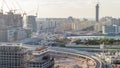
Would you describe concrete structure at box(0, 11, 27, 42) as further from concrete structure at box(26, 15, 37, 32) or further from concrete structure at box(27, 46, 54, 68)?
concrete structure at box(27, 46, 54, 68)

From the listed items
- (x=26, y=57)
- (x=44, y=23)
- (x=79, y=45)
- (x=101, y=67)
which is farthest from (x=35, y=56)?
(x=44, y=23)

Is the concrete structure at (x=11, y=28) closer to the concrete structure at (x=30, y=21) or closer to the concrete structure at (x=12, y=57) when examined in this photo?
the concrete structure at (x=30, y=21)

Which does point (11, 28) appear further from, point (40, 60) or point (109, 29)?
point (40, 60)

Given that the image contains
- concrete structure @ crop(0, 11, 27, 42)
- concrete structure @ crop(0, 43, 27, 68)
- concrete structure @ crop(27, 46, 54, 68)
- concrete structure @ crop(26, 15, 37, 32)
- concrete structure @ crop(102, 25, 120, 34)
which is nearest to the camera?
concrete structure @ crop(27, 46, 54, 68)

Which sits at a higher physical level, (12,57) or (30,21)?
(30,21)

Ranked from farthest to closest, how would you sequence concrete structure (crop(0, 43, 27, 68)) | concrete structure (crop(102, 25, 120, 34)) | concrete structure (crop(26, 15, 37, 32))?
1. concrete structure (crop(26, 15, 37, 32))
2. concrete structure (crop(102, 25, 120, 34))
3. concrete structure (crop(0, 43, 27, 68))

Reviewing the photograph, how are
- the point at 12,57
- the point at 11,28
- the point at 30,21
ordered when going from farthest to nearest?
the point at 30,21 → the point at 11,28 → the point at 12,57

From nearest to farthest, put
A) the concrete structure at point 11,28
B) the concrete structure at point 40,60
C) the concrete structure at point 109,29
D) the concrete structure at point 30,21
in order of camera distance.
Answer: the concrete structure at point 40,60 < the concrete structure at point 11,28 < the concrete structure at point 109,29 < the concrete structure at point 30,21

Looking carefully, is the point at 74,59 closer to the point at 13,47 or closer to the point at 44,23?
the point at 13,47

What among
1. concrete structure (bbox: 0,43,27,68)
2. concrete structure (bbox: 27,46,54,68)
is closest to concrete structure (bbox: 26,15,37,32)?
concrete structure (bbox: 27,46,54,68)

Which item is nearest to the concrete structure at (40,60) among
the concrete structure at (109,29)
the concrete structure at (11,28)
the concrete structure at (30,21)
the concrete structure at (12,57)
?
the concrete structure at (12,57)

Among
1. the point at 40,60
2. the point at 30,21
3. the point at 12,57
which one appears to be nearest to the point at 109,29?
the point at 30,21

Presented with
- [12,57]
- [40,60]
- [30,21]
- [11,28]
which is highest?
[30,21]
